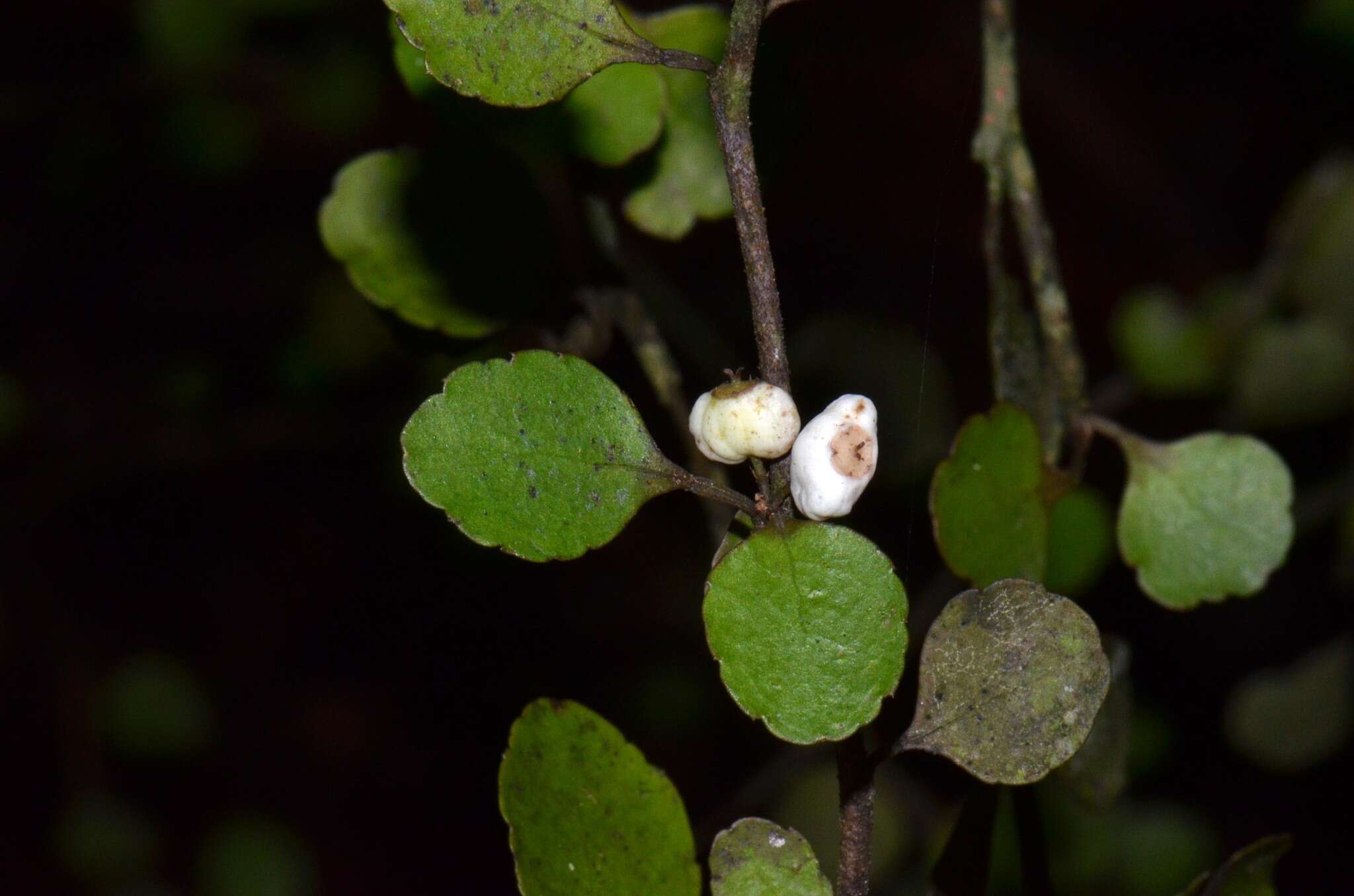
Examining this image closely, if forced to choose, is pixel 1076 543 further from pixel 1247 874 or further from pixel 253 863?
pixel 253 863

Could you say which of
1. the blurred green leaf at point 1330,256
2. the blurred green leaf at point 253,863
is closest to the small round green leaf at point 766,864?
the blurred green leaf at point 1330,256

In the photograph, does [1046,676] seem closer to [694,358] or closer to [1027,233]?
[1027,233]

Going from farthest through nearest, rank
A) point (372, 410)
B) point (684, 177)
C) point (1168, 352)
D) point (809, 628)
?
1. point (372, 410)
2. point (1168, 352)
3. point (684, 177)
4. point (809, 628)

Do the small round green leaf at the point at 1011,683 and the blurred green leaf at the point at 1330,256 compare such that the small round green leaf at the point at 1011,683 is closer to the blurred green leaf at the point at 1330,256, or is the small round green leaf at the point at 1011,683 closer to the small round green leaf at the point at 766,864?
the small round green leaf at the point at 766,864

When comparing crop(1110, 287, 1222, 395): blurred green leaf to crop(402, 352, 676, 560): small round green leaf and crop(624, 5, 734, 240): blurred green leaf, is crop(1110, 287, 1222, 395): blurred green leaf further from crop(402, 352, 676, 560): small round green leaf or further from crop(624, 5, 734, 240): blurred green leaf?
crop(402, 352, 676, 560): small round green leaf

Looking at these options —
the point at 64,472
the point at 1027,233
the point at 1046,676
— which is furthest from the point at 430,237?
the point at 64,472

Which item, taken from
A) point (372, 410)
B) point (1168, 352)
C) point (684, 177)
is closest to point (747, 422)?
point (684, 177)
